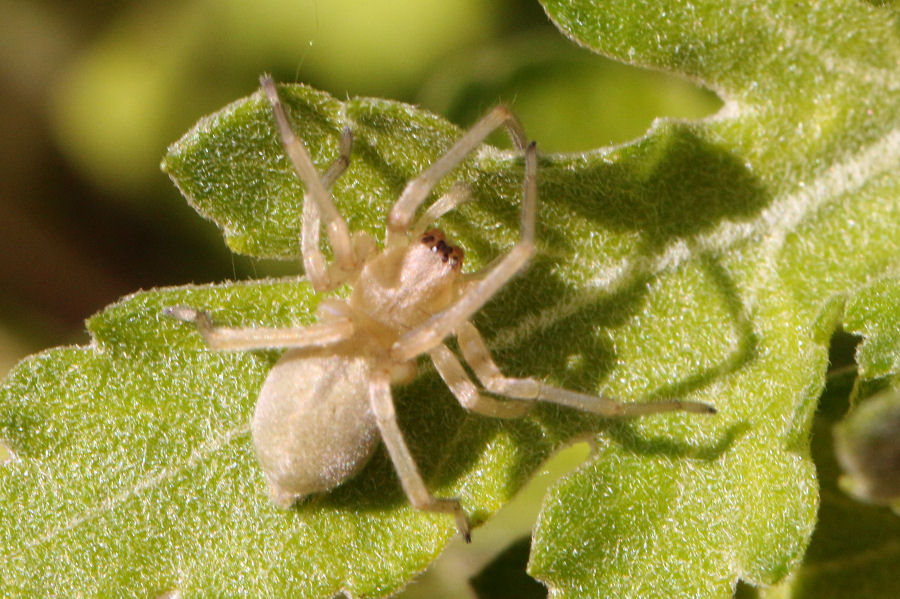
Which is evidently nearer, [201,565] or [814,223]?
[201,565]

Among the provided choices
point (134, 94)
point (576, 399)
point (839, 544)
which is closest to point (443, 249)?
point (576, 399)

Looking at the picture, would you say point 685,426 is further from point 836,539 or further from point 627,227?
point 836,539

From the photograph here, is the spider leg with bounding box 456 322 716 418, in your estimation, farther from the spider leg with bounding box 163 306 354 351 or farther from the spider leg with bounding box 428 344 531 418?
the spider leg with bounding box 163 306 354 351

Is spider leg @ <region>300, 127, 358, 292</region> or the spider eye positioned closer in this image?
spider leg @ <region>300, 127, 358, 292</region>

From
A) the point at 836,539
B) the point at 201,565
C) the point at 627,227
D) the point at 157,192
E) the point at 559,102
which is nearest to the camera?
the point at 201,565

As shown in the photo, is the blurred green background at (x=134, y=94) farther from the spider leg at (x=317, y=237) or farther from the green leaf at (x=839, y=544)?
the green leaf at (x=839, y=544)

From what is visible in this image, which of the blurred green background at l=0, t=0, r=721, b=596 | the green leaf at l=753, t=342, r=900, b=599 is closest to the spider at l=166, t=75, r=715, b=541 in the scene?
the green leaf at l=753, t=342, r=900, b=599

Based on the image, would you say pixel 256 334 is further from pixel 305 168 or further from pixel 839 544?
pixel 839 544

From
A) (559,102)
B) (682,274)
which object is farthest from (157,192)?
(682,274)
